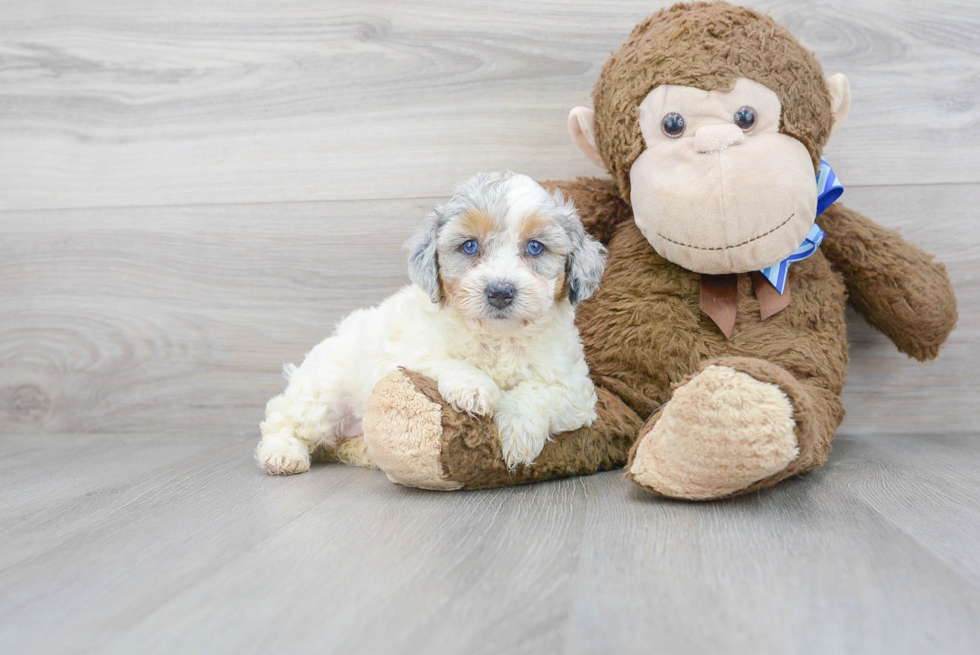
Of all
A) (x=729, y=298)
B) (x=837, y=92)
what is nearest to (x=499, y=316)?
(x=729, y=298)

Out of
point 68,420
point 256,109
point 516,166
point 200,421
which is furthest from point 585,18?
point 68,420

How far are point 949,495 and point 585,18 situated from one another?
140 centimetres

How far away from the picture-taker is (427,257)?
148cm

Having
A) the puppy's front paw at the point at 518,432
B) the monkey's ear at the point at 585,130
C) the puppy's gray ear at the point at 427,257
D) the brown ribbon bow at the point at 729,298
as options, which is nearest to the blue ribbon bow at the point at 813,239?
the brown ribbon bow at the point at 729,298

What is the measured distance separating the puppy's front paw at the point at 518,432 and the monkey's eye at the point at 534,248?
29 centimetres

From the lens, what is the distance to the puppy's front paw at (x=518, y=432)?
1.43m

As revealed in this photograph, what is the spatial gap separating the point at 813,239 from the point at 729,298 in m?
0.22

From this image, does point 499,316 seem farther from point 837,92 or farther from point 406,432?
point 837,92

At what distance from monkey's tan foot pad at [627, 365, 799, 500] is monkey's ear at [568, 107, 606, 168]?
0.71 metres

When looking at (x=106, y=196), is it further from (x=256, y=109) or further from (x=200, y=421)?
(x=200, y=421)

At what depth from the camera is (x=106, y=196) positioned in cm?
218

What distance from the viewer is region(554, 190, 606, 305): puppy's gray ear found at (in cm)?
149

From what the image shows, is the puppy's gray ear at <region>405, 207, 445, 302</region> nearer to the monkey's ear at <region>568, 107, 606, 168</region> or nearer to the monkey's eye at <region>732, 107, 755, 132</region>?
the monkey's ear at <region>568, 107, 606, 168</region>

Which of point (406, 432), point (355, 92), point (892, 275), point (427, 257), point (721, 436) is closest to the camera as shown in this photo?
point (721, 436)
